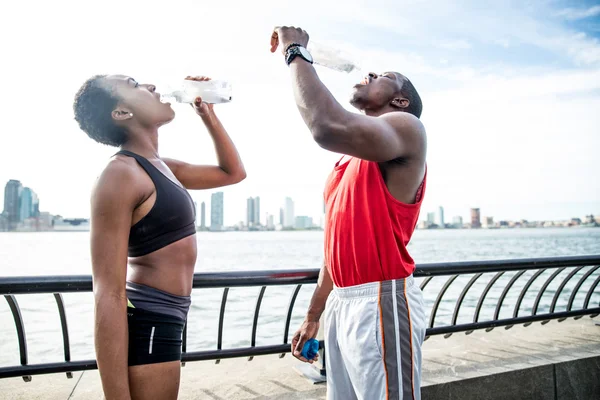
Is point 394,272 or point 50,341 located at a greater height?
point 394,272

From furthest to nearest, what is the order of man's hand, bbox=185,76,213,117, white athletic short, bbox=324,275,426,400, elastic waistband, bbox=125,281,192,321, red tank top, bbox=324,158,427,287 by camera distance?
man's hand, bbox=185,76,213,117, red tank top, bbox=324,158,427,287, white athletic short, bbox=324,275,426,400, elastic waistband, bbox=125,281,192,321

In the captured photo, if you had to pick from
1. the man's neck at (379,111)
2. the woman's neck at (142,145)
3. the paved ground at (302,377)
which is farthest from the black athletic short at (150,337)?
the man's neck at (379,111)

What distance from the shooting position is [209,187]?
277 cm

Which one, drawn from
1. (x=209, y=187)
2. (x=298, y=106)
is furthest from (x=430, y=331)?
(x=298, y=106)

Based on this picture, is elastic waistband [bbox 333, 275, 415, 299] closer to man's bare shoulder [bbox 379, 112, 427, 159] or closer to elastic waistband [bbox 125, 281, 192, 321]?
man's bare shoulder [bbox 379, 112, 427, 159]

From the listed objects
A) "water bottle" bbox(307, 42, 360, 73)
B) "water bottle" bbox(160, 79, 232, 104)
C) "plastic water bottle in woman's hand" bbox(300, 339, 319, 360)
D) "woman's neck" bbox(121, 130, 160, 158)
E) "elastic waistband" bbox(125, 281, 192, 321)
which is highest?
"water bottle" bbox(307, 42, 360, 73)

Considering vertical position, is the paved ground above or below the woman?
below

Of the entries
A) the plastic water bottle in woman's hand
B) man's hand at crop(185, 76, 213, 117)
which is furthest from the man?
man's hand at crop(185, 76, 213, 117)

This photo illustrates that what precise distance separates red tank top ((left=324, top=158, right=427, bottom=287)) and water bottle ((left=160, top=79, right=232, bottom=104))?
0.95 metres

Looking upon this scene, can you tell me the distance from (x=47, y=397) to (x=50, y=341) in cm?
1111

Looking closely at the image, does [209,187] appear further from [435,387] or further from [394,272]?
[435,387]

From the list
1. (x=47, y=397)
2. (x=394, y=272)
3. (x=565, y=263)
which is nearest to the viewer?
(x=394, y=272)

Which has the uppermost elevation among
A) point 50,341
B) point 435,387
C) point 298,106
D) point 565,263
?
point 298,106

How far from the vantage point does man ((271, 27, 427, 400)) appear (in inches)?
74.0
